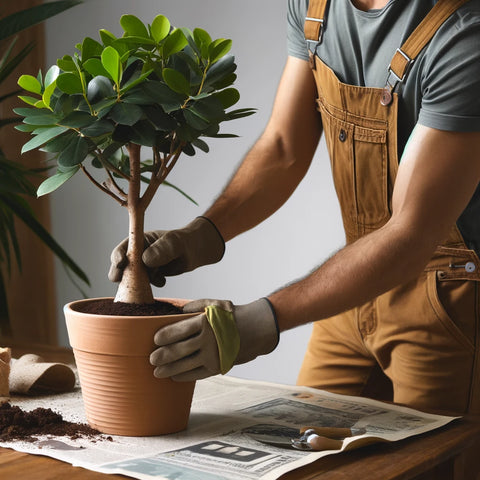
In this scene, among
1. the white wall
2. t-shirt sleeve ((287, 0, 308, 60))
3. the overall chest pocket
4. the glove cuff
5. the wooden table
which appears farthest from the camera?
the white wall

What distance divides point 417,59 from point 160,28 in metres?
0.51

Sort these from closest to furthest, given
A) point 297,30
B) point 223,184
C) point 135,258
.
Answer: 1. point 135,258
2. point 297,30
3. point 223,184

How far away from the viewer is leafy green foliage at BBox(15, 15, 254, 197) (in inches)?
38.5

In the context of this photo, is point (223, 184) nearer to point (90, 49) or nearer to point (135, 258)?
point (135, 258)

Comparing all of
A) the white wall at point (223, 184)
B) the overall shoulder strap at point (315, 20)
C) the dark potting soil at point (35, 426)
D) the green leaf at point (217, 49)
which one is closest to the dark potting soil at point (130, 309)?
the dark potting soil at point (35, 426)

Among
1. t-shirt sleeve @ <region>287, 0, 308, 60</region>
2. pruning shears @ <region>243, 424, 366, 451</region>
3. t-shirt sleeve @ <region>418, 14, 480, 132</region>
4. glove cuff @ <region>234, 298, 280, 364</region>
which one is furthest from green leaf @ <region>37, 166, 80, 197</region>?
t-shirt sleeve @ <region>287, 0, 308, 60</region>

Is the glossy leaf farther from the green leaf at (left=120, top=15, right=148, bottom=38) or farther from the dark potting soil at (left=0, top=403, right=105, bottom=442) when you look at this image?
the dark potting soil at (left=0, top=403, right=105, bottom=442)

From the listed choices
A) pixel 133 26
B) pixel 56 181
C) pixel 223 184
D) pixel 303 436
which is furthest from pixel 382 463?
pixel 223 184

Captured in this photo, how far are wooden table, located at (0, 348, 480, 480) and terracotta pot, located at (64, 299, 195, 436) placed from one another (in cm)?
14

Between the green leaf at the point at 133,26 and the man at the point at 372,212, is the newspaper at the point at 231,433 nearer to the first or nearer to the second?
the man at the point at 372,212

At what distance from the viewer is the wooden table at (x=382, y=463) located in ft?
2.89

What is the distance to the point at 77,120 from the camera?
3.21 ft

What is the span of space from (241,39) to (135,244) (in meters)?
1.75

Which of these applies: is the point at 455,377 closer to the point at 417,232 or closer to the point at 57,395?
the point at 417,232
